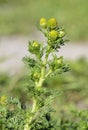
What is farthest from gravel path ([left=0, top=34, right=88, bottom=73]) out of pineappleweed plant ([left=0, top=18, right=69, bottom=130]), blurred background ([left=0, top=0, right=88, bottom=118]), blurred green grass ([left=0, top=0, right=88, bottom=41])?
pineappleweed plant ([left=0, top=18, right=69, bottom=130])

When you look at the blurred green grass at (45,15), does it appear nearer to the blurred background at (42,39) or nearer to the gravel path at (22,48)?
the blurred background at (42,39)

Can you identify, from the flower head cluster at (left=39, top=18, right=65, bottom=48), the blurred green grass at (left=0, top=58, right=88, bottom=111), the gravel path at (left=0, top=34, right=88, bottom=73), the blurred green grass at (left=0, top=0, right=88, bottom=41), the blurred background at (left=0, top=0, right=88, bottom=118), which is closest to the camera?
the flower head cluster at (left=39, top=18, right=65, bottom=48)

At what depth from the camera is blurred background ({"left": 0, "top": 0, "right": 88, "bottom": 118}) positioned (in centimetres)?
409

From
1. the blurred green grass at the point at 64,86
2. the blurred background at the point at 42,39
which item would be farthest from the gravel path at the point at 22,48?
the blurred green grass at the point at 64,86

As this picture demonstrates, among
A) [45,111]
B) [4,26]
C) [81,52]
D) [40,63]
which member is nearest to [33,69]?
[40,63]

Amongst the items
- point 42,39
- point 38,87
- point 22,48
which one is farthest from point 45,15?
point 38,87

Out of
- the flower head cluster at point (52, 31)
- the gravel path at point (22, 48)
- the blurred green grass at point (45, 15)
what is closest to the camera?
the flower head cluster at point (52, 31)

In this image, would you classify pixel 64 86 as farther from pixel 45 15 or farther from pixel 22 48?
pixel 45 15

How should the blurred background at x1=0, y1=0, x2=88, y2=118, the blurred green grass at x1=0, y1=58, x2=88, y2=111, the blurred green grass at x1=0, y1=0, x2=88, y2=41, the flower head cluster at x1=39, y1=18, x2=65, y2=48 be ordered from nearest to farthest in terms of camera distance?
the flower head cluster at x1=39, y1=18, x2=65, y2=48 < the blurred green grass at x1=0, y1=58, x2=88, y2=111 < the blurred background at x1=0, y1=0, x2=88, y2=118 < the blurred green grass at x1=0, y1=0, x2=88, y2=41

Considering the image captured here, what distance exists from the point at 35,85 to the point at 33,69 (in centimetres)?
6

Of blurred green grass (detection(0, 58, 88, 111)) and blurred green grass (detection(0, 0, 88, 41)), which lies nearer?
blurred green grass (detection(0, 58, 88, 111))

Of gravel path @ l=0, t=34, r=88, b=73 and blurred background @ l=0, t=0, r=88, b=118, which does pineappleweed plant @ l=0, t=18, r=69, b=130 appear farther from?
gravel path @ l=0, t=34, r=88, b=73

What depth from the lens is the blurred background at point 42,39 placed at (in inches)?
161

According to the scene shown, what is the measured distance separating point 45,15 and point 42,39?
1028 millimetres
